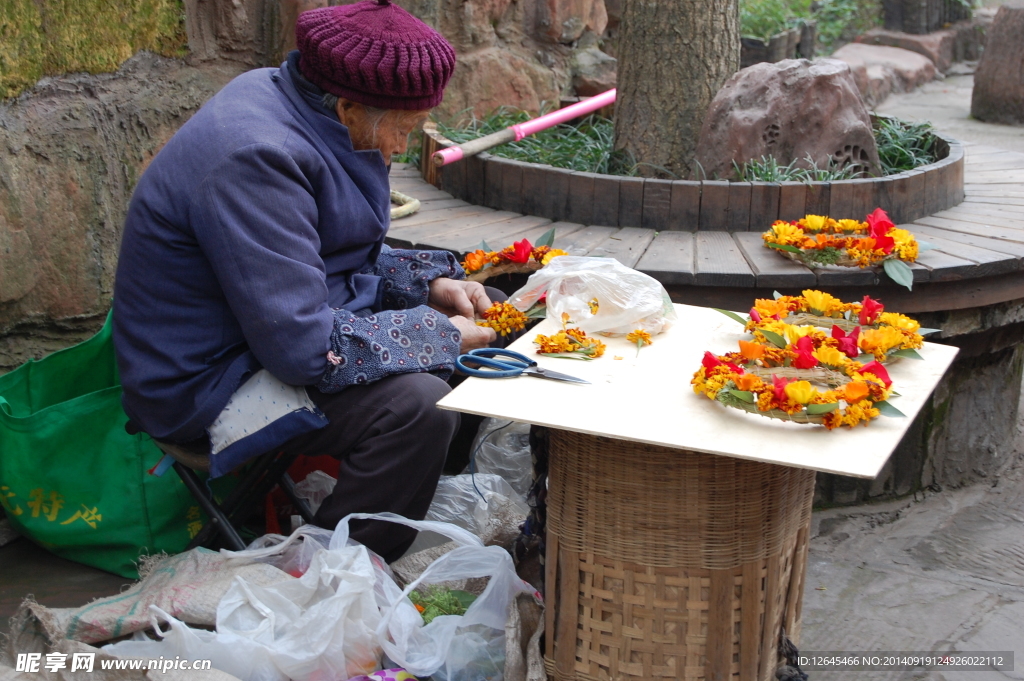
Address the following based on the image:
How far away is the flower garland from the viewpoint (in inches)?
63.1

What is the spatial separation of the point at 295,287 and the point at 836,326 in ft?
3.47

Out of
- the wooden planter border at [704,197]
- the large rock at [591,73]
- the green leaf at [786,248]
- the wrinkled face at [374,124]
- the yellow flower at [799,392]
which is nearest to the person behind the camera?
the yellow flower at [799,392]

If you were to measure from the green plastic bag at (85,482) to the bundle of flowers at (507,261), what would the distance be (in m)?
0.89

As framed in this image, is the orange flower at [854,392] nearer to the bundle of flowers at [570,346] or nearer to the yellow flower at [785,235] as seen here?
the bundle of flowers at [570,346]

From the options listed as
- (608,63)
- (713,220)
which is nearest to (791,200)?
(713,220)

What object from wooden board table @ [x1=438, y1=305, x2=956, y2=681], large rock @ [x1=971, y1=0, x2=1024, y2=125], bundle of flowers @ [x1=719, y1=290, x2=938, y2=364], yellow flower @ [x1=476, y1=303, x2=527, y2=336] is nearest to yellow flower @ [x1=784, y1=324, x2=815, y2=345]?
bundle of flowers @ [x1=719, y1=290, x2=938, y2=364]

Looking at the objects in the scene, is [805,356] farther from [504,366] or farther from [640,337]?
[504,366]

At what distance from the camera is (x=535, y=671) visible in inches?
75.0

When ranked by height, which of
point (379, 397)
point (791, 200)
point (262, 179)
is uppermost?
point (262, 179)

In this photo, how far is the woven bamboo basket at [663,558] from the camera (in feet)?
5.76

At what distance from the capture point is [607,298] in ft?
6.70

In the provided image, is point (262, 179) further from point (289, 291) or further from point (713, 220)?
point (713, 220)

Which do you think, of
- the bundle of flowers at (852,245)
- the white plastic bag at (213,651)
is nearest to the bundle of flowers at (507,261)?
the bundle of flowers at (852,245)

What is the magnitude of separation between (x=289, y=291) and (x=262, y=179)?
0.22 metres
